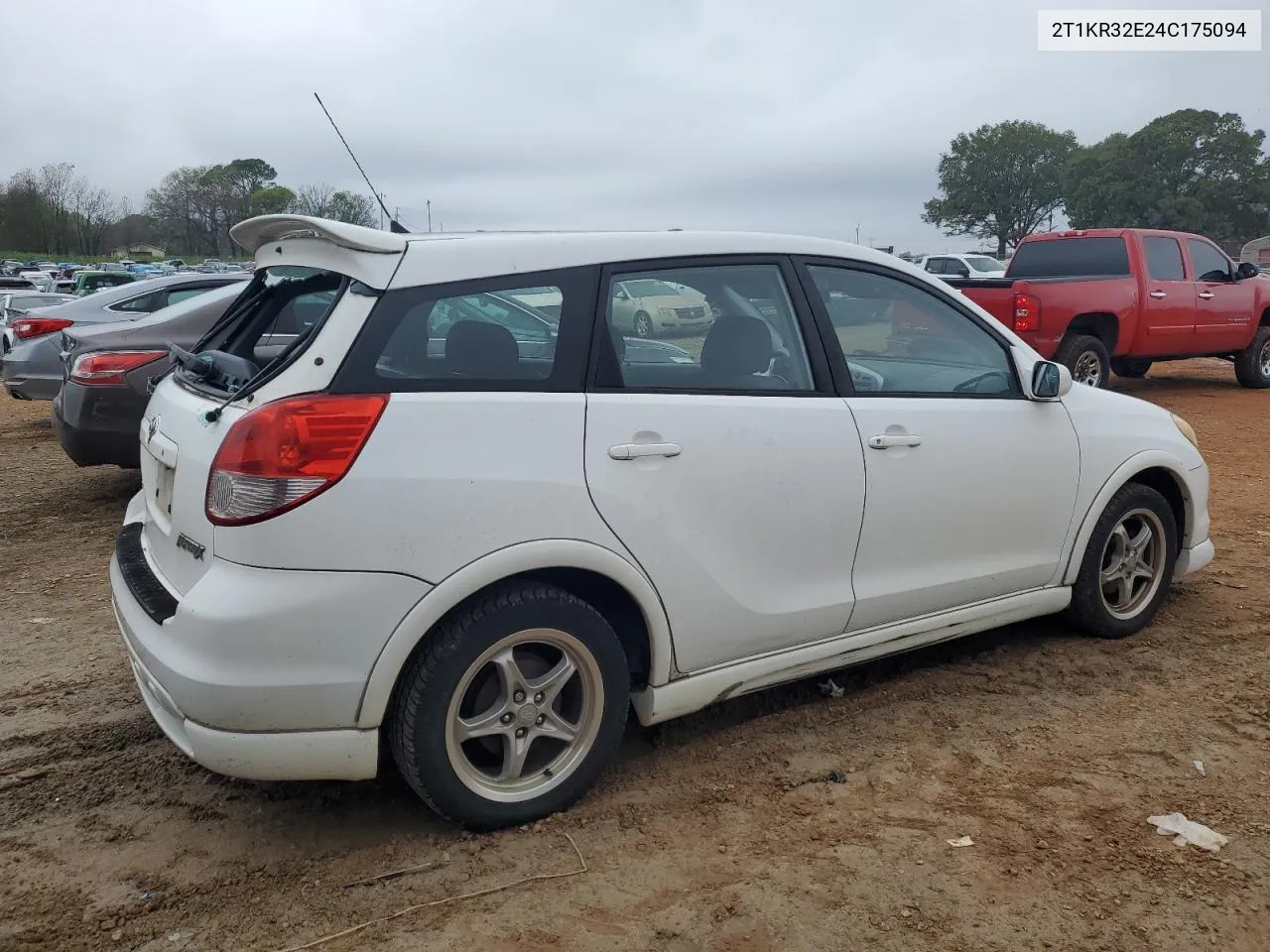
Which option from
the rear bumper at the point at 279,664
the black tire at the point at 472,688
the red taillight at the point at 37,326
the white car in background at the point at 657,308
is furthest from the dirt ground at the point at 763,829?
the red taillight at the point at 37,326

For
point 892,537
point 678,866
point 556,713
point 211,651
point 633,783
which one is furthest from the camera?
point 892,537

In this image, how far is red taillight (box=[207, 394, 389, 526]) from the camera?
2.58 metres

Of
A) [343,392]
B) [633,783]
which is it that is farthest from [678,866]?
[343,392]

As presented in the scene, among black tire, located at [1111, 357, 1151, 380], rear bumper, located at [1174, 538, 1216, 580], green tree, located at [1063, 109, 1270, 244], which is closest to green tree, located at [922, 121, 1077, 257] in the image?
green tree, located at [1063, 109, 1270, 244]

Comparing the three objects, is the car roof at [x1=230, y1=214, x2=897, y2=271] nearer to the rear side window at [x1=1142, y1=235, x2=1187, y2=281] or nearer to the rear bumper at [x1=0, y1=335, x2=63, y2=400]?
the rear bumper at [x1=0, y1=335, x2=63, y2=400]

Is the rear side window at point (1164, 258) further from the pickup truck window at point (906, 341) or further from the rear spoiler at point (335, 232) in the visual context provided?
the rear spoiler at point (335, 232)

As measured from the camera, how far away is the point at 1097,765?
3363mm

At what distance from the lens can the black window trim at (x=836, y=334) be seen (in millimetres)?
3531

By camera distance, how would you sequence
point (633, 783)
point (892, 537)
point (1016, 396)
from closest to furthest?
point (633, 783)
point (892, 537)
point (1016, 396)

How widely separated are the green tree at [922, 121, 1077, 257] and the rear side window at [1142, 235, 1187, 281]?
2618 inches

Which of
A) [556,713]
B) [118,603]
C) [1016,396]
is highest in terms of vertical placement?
[1016,396]

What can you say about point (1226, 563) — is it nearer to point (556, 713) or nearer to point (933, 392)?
point (933, 392)

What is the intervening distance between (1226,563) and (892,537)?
9.77 feet

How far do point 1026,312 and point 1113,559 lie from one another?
7478mm
